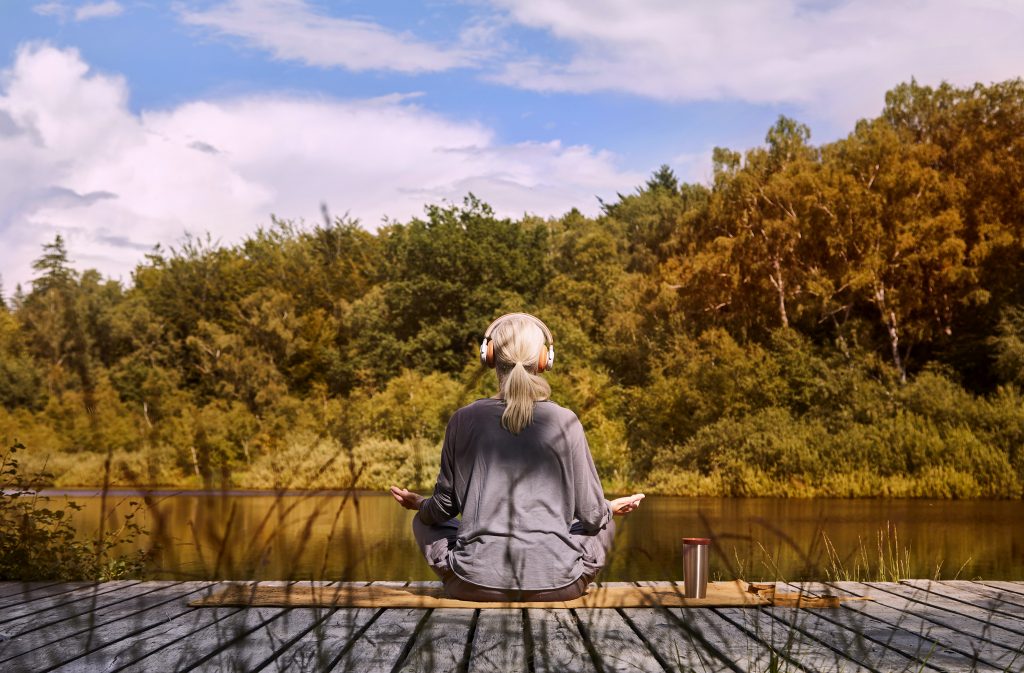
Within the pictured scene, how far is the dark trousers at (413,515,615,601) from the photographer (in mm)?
3516

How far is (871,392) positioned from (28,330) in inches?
882

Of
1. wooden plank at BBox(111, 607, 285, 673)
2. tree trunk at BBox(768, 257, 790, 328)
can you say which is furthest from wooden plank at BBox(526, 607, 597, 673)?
tree trunk at BBox(768, 257, 790, 328)

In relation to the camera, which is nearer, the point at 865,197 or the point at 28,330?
the point at 865,197

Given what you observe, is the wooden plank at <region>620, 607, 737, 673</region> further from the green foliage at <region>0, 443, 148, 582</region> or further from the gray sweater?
the green foliage at <region>0, 443, 148, 582</region>

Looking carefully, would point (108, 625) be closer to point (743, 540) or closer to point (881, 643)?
point (881, 643)

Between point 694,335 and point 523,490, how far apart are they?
20490 millimetres

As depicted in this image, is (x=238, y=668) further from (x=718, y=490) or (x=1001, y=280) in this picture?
(x=1001, y=280)

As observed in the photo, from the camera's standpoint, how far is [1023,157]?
20.3m

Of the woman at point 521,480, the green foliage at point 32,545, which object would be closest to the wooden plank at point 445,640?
the woman at point 521,480

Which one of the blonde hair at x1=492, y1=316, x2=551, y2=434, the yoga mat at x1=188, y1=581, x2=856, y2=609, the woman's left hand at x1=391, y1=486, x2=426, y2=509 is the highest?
the blonde hair at x1=492, y1=316, x2=551, y2=434

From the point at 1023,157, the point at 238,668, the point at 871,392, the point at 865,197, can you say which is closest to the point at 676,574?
the point at 238,668

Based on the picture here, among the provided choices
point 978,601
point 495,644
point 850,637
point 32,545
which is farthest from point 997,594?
point 32,545

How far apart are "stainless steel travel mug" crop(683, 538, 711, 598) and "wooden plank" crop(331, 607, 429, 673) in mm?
992

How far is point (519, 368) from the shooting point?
3.43 meters
